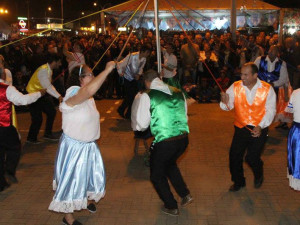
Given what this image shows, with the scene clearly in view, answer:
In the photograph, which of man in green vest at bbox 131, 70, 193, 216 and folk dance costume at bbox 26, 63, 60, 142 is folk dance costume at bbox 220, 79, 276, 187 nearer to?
man in green vest at bbox 131, 70, 193, 216

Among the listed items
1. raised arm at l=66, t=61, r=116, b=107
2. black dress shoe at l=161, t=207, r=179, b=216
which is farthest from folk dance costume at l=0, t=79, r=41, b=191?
black dress shoe at l=161, t=207, r=179, b=216

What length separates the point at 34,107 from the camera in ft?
25.7

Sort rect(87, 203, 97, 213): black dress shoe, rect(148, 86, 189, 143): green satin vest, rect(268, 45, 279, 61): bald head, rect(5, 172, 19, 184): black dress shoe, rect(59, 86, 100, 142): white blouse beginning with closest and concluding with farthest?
1. rect(59, 86, 100, 142): white blouse
2. rect(148, 86, 189, 143): green satin vest
3. rect(87, 203, 97, 213): black dress shoe
4. rect(5, 172, 19, 184): black dress shoe
5. rect(268, 45, 279, 61): bald head

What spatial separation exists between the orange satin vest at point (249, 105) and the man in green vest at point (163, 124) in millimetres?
867

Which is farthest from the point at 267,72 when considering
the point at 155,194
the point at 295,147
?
the point at 155,194

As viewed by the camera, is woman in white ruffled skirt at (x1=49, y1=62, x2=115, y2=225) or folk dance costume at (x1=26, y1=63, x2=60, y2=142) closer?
woman in white ruffled skirt at (x1=49, y1=62, x2=115, y2=225)

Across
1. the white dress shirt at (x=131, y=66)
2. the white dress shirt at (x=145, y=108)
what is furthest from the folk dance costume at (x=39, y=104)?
the white dress shirt at (x=145, y=108)

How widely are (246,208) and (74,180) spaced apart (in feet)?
7.32

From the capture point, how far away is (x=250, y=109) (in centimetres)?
479

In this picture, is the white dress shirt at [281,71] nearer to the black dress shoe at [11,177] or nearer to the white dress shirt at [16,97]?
the white dress shirt at [16,97]

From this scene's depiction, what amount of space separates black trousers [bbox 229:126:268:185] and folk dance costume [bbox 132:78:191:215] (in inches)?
35.6

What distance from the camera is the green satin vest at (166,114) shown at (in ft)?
13.8

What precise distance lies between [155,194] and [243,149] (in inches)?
54.9

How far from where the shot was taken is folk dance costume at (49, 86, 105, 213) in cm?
409
